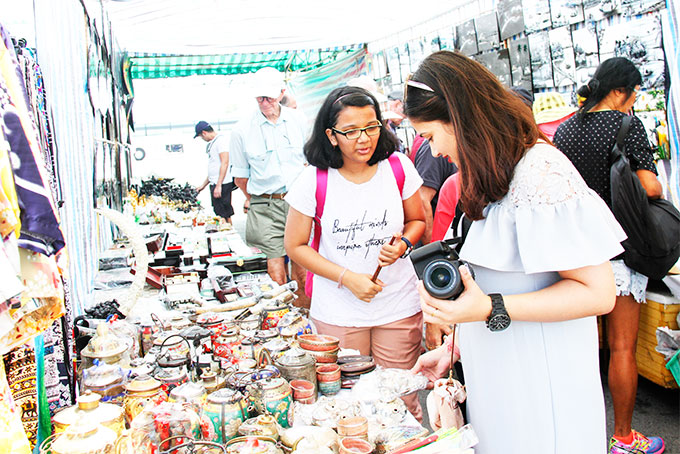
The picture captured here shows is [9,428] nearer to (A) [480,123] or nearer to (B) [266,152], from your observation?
(A) [480,123]

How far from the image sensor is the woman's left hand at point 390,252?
2.24m

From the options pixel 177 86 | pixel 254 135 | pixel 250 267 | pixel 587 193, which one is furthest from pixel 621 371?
pixel 177 86

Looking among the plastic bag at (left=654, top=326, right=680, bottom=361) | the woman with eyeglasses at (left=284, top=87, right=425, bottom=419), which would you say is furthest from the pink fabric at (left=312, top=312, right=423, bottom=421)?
the plastic bag at (left=654, top=326, right=680, bottom=361)

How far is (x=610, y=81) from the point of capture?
8.79ft

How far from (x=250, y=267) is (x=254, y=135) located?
4.71 feet

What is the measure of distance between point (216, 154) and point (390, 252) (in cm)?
652

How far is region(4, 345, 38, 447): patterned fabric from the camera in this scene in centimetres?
124

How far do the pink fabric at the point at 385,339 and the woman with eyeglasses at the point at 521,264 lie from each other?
93 centimetres

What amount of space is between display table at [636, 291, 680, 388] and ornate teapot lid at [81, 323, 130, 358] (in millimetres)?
2858

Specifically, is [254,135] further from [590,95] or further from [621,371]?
[621,371]

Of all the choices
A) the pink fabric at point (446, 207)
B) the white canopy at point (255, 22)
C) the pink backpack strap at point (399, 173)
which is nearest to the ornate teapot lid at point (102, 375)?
the pink backpack strap at point (399, 173)

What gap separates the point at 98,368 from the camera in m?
1.56

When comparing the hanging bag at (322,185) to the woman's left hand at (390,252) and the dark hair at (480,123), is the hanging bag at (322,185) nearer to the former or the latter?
the woman's left hand at (390,252)

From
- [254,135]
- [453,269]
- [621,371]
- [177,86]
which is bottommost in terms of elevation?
[621,371]
